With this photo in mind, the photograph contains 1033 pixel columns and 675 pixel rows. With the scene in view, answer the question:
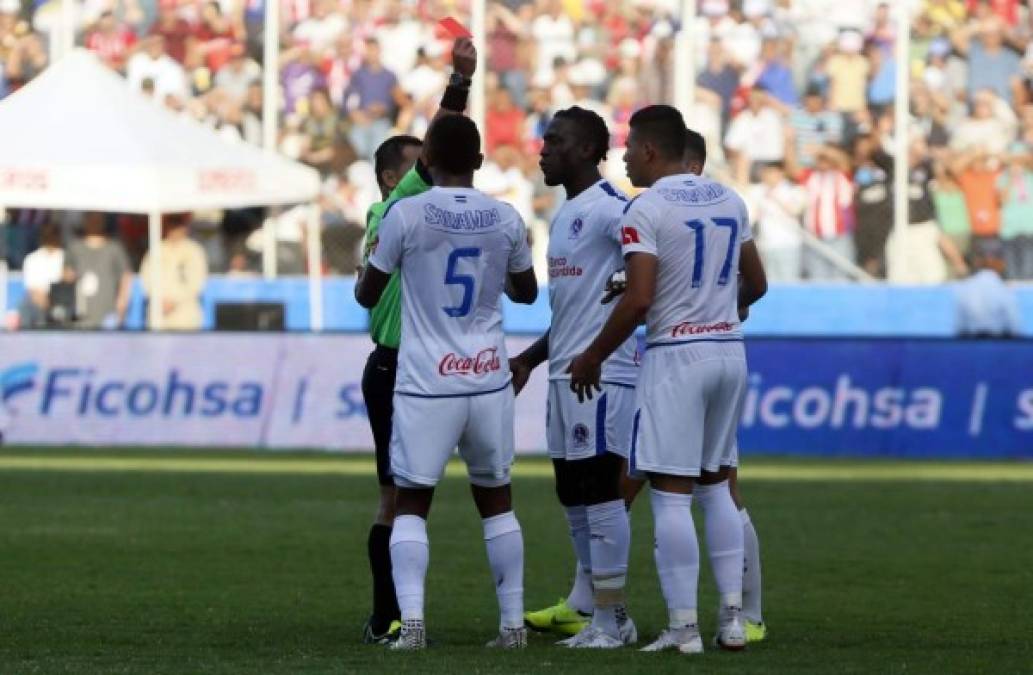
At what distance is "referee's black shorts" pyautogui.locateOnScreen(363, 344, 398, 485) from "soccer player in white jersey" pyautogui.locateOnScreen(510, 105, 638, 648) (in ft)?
1.74

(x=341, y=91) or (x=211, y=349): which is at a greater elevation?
(x=341, y=91)

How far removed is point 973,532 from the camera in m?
15.8

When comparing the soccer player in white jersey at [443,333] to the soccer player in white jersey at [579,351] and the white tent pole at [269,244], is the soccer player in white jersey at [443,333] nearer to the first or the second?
the soccer player in white jersey at [579,351]

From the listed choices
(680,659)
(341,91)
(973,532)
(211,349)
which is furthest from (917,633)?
(341,91)

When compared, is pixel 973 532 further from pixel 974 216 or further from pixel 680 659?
pixel 974 216

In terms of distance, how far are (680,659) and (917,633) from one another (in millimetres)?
1774

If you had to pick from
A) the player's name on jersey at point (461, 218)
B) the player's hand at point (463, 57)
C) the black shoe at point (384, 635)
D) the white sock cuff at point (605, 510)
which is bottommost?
the black shoe at point (384, 635)

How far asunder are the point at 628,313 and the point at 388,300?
4.16 ft

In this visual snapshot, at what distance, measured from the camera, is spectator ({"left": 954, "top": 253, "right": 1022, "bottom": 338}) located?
25453mm

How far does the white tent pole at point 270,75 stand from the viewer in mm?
28062

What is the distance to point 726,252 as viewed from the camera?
9.02 meters

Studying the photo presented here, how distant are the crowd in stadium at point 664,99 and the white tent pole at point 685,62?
0.86ft

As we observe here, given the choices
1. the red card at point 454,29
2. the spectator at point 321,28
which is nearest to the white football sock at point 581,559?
the red card at point 454,29

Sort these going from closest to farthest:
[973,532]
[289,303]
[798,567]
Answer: [798,567], [973,532], [289,303]
